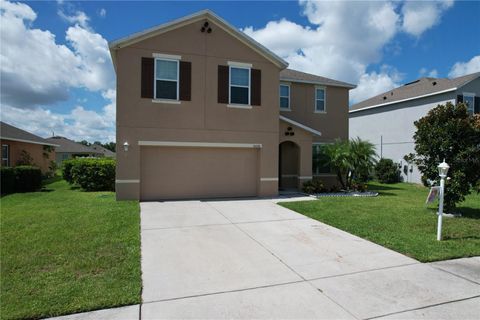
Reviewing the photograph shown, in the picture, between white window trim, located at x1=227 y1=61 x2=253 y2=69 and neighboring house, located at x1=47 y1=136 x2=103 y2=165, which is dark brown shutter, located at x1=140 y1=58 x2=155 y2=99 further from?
neighboring house, located at x1=47 y1=136 x2=103 y2=165

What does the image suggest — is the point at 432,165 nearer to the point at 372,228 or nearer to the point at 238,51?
the point at 372,228

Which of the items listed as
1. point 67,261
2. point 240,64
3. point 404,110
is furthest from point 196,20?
point 404,110

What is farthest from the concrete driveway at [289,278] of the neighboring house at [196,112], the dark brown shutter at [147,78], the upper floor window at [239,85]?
the upper floor window at [239,85]

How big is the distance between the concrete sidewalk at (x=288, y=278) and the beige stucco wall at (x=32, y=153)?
1895cm

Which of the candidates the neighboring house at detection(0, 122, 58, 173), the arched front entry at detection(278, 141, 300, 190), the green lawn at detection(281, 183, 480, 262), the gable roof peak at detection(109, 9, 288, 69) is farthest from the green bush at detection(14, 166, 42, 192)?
A: the green lawn at detection(281, 183, 480, 262)

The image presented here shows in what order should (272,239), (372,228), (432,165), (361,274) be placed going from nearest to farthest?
(361,274) < (272,239) < (372,228) < (432,165)

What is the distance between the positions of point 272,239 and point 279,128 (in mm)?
8757

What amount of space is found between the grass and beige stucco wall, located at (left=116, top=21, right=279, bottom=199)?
3.50 metres

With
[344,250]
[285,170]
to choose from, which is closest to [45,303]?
[344,250]

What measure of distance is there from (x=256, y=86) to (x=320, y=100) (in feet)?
19.3

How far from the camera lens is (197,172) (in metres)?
13.5

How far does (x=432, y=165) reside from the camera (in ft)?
Answer: 32.6

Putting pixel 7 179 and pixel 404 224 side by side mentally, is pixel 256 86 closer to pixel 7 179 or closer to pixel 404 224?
pixel 404 224

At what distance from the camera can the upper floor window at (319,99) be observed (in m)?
18.3
